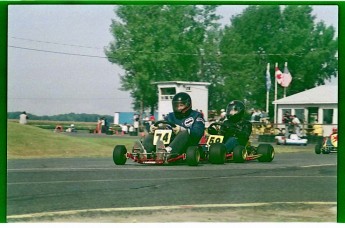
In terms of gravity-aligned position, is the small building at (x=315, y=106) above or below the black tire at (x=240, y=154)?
above

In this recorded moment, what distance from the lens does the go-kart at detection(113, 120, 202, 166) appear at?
1062cm

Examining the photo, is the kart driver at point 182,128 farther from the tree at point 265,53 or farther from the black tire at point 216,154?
the tree at point 265,53

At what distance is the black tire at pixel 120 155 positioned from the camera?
10508 millimetres

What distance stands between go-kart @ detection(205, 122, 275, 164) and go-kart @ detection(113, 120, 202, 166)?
0.19m

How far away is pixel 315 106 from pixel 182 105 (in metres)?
1.81

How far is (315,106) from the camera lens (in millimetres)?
10008

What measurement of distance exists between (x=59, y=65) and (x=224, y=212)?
9.46 ft

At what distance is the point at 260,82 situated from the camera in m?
10.2

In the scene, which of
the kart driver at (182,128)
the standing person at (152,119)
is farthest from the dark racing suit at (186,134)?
the standing person at (152,119)

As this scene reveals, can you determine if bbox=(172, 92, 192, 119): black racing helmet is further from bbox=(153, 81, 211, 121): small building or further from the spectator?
the spectator

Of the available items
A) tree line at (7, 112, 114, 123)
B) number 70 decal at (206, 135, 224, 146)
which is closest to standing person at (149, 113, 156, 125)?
tree line at (7, 112, 114, 123)

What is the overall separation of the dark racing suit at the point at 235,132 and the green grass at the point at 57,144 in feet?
4.34

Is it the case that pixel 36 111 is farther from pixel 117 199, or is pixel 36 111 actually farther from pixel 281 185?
pixel 281 185

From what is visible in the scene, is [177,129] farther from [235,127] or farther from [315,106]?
[315,106]
